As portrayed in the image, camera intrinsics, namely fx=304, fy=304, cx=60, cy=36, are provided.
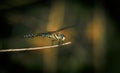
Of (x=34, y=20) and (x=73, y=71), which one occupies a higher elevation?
(x=34, y=20)

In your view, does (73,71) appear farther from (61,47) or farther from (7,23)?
(7,23)

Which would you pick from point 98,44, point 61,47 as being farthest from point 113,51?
point 61,47

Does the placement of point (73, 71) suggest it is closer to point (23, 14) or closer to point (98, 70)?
point (98, 70)

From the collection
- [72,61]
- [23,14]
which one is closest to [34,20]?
[23,14]

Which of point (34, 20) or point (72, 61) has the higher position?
point (34, 20)

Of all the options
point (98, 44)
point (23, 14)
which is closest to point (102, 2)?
point (98, 44)
